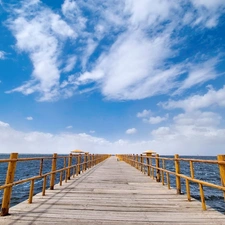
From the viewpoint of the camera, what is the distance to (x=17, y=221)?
3.34m

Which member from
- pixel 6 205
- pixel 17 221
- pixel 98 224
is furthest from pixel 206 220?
pixel 6 205

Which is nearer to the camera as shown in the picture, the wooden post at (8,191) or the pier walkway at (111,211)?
the pier walkway at (111,211)

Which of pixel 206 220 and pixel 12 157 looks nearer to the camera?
pixel 206 220

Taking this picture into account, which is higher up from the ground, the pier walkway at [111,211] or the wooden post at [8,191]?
the wooden post at [8,191]

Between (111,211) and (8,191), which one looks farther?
(111,211)

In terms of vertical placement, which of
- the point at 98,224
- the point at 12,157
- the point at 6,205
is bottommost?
the point at 98,224

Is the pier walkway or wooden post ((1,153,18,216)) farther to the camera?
wooden post ((1,153,18,216))

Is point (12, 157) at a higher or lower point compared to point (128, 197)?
higher

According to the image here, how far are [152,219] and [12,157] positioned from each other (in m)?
2.99

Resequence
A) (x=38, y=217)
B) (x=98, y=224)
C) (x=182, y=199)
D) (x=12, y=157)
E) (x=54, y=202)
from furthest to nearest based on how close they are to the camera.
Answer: (x=182, y=199), (x=54, y=202), (x=12, y=157), (x=38, y=217), (x=98, y=224)

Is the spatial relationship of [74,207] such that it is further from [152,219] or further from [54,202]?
[152,219]

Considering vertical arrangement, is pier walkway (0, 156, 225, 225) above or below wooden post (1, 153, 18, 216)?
below

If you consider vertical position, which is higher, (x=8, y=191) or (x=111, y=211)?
(x=8, y=191)

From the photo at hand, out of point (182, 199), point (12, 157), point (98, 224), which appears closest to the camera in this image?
point (98, 224)
